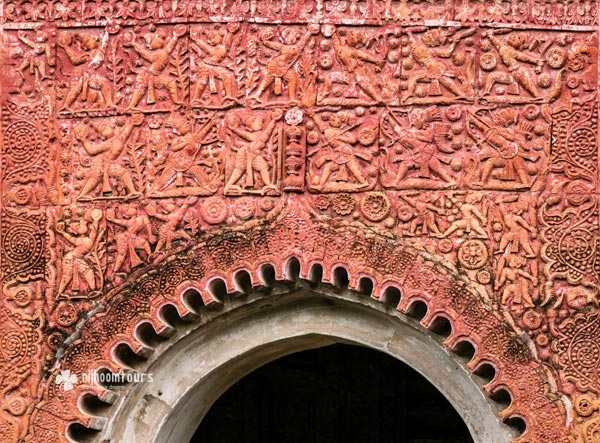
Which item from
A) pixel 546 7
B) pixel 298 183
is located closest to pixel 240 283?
pixel 298 183

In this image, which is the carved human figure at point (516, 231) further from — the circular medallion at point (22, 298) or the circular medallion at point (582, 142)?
the circular medallion at point (22, 298)

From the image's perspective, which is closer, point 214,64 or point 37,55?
point 214,64

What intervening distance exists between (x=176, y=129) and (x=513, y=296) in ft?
7.08

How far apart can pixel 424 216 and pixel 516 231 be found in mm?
516

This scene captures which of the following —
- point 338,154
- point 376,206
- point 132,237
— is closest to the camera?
point 376,206

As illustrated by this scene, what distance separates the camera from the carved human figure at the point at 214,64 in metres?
11.4

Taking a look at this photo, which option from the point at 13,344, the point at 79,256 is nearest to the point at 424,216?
the point at 79,256

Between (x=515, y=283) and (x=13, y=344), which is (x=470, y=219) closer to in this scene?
(x=515, y=283)

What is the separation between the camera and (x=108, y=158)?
37.5 ft

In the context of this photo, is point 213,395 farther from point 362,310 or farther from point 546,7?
point 546,7

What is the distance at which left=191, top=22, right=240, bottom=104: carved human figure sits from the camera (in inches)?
448

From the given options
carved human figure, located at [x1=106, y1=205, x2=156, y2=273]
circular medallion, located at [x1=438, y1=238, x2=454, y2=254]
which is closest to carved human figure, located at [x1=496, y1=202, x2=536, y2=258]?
circular medallion, located at [x1=438, y1=238, x2=454, y2=254]

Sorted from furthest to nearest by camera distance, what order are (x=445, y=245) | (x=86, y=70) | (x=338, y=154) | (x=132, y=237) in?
(x=86, y=70), (x=132, y=237), (x=338, y=154), (x=445, y=245)

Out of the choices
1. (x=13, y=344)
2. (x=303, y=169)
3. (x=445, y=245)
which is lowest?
(x=13, y=344)
